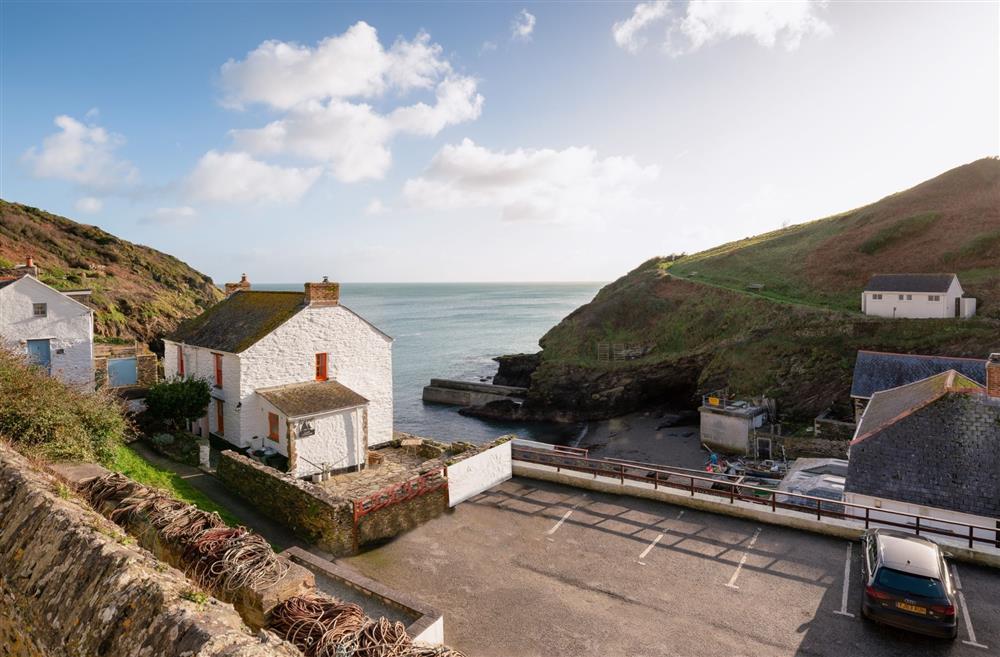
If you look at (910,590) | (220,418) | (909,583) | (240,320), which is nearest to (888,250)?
(909,583)

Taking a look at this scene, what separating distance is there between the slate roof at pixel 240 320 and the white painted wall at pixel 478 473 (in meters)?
11.5

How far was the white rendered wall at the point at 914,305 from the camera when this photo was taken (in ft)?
167

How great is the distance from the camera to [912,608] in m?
10.5

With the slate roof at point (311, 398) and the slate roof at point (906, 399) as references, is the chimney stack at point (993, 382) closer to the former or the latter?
the slate roof at point (906, 399)

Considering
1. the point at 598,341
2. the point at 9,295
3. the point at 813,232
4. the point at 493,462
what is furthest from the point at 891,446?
the point at 813,232

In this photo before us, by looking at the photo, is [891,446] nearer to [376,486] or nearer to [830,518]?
[830,518]

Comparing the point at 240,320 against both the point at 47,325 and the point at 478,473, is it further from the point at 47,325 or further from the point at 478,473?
the point at 478,473

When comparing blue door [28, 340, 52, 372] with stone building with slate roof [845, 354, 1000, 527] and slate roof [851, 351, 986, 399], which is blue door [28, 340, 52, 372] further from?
slate roof [851, 351, 986, 399]

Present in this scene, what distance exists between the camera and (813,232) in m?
89.6

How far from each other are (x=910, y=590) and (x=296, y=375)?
2209cm

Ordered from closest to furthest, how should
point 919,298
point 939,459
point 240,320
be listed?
1. point 939,459
2. point 240,320
3. point 919,298

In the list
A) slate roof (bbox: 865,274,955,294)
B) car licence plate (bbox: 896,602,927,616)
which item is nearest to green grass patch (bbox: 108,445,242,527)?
car licence plate (bbox: 896,602,927,616)

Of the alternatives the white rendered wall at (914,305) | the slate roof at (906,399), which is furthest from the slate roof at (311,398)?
the white rendered wall at (914,305)

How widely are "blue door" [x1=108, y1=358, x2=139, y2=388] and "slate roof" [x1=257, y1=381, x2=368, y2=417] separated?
13.7m
